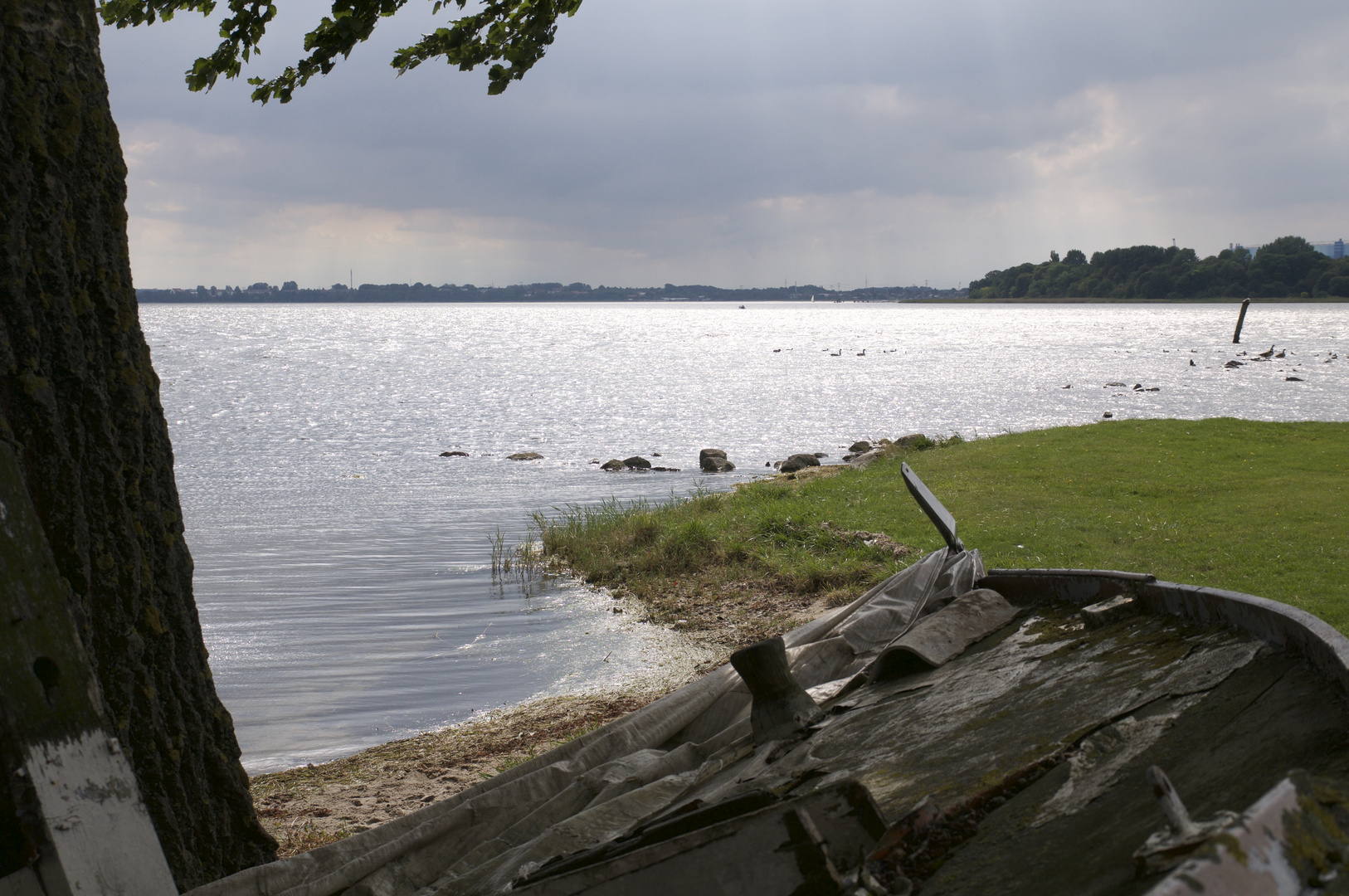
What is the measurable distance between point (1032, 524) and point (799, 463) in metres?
13.6

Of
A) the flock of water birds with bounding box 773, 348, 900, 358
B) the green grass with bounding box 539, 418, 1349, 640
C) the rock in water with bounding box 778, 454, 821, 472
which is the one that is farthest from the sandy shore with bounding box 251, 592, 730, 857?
the flock of water birds with bounding box 773, 348, 900, 358

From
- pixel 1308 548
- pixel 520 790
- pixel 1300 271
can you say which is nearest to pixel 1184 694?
pixel 520 790

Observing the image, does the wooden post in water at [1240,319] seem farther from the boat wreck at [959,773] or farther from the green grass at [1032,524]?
the boat wreck at [959,773]

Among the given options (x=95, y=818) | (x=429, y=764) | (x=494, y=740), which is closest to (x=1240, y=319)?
(x=494, y=740)

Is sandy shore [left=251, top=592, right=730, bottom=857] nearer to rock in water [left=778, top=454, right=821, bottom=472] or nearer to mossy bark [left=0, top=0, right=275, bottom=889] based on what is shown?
mossy bark [left=0, top=0, right=275, bottom=889]

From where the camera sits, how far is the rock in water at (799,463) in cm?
2506

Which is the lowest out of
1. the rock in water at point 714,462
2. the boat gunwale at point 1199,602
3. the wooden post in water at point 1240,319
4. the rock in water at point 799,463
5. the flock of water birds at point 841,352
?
the rock in water at point 714,462

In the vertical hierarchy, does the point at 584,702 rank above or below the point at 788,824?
below

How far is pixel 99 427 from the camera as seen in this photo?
336cm

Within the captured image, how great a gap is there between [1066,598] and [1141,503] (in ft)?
31.1

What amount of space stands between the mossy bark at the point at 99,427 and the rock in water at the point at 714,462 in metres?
23.7

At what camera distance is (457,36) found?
562cm

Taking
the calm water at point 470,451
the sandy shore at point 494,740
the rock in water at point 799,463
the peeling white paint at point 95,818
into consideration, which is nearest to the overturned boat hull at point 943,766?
the peeling white paint at point 95,818

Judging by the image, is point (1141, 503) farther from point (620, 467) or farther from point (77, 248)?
point (620, 467)
